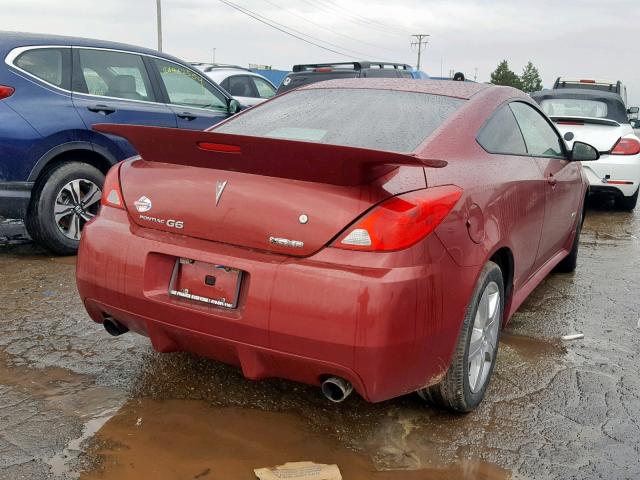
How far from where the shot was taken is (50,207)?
5.22 metres

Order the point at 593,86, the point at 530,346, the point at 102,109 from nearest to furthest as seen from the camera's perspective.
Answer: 1. the point at 530,346
2. the point at 102,109
3. the point at 593,86

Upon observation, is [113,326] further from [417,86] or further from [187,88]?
[187,88]

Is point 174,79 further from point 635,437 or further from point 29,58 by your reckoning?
point 635,437

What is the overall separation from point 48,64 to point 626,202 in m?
7.06

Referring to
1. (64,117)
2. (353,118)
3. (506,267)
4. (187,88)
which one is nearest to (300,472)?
(506,267)

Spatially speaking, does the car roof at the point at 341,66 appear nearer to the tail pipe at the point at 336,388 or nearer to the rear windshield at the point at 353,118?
the rear windshield at the point at 353,118

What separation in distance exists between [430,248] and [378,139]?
738 mm

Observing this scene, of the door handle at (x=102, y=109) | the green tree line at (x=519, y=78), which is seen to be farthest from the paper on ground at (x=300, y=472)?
the green tree line at (x=519, y=78)

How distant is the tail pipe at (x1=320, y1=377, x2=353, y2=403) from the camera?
97.0 inches

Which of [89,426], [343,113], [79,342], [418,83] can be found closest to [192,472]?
[89,426]

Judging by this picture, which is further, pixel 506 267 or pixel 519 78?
pixel 519 78

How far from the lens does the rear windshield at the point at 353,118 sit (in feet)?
9.84

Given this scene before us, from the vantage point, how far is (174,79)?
633cm

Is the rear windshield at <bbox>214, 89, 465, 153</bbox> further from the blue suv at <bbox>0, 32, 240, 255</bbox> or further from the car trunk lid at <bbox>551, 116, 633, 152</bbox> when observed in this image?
the car trunk lid at <bbox>551, 116, 633, 152</bbox>
